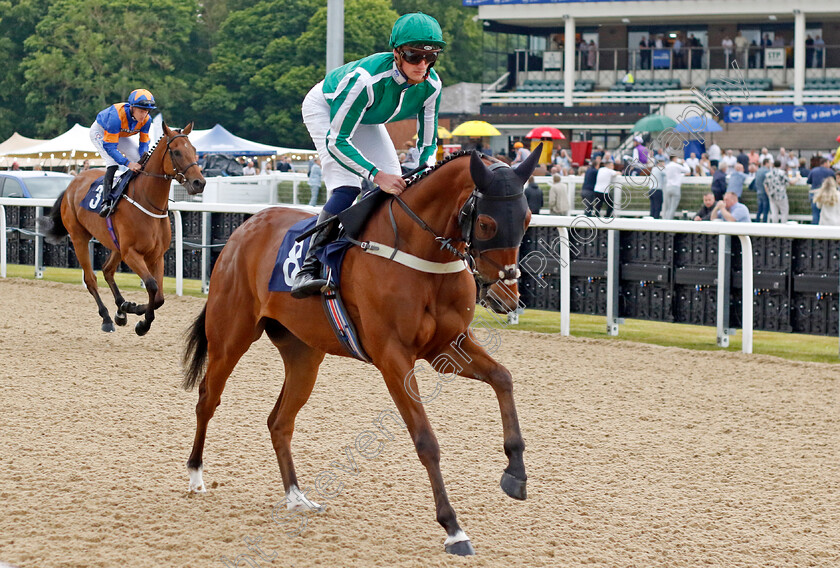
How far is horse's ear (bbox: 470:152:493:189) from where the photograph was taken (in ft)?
13.5

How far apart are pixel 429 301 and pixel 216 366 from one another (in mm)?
1360

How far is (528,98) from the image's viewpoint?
43.1m

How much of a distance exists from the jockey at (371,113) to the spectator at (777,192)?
14354mm

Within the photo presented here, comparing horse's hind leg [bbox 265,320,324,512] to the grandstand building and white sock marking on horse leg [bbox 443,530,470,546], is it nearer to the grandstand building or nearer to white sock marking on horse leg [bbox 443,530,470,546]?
white sock marking on horse leg [bbox 443,530,470,546]

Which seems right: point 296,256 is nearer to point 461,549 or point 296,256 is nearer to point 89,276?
point 461,549

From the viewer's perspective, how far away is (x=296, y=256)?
202 inches

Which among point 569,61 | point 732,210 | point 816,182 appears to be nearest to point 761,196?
point 816,182

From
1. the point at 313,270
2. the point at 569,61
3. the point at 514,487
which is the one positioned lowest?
the point at 514,487

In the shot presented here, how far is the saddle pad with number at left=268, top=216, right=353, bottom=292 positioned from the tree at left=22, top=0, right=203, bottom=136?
51.4 meters

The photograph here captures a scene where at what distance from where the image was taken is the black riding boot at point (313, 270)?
15.9 feet

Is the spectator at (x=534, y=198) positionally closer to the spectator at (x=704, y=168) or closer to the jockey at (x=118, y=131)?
the jockey at (x=118, y=131)

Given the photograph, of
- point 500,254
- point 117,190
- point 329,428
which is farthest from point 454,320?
point 117,190

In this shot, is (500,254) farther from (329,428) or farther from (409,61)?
(329,428)

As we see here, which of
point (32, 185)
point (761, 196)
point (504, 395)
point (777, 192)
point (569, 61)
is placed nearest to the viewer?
point (504, 395)
